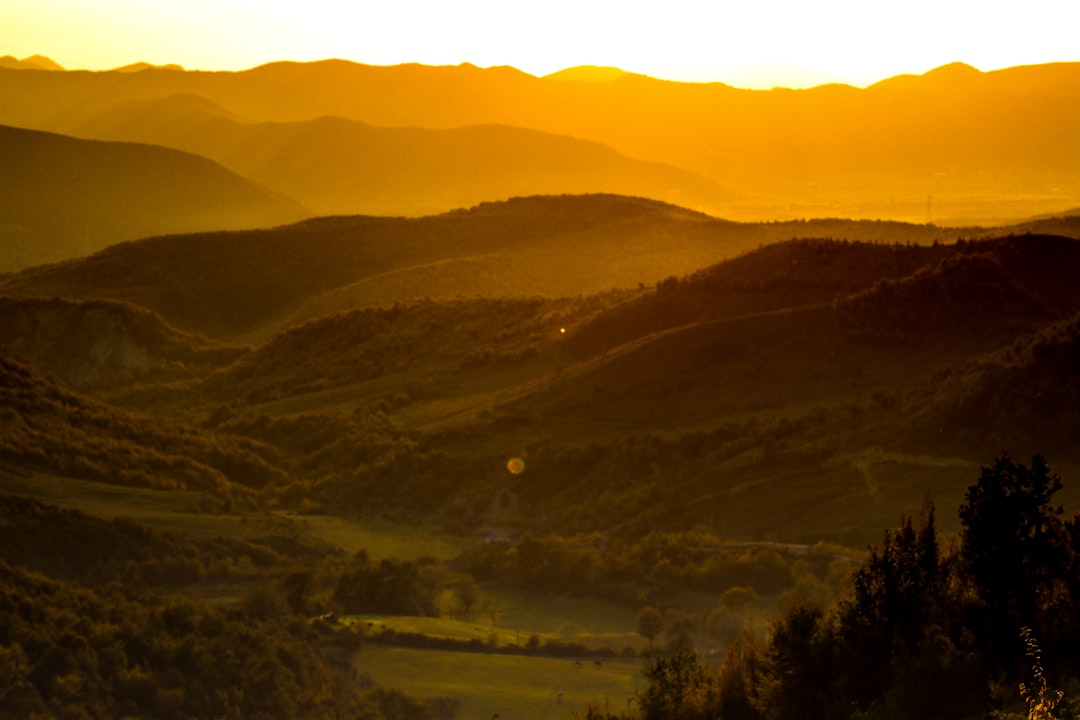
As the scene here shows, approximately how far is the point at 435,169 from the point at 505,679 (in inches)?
6314

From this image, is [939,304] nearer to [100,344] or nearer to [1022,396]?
[1022,396]

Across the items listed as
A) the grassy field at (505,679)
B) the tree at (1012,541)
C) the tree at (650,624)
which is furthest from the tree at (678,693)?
the tree at (650,624)

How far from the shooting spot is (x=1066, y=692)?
11.2 m

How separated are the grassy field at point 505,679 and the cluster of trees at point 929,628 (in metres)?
4.16

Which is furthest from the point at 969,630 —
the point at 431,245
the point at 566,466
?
the point at 431,245

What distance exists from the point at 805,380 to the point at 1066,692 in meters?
22.3

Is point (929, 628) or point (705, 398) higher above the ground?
point (705, 398)

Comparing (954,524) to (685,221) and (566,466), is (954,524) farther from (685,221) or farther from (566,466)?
(685,221)

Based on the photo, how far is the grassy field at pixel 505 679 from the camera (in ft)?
59.1

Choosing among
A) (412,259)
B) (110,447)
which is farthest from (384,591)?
(412,259)

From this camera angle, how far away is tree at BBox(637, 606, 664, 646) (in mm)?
20781

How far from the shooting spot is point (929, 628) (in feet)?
41.8

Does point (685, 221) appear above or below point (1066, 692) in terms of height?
above

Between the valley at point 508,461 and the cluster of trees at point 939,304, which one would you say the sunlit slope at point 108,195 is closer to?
the valley at point 508,461
